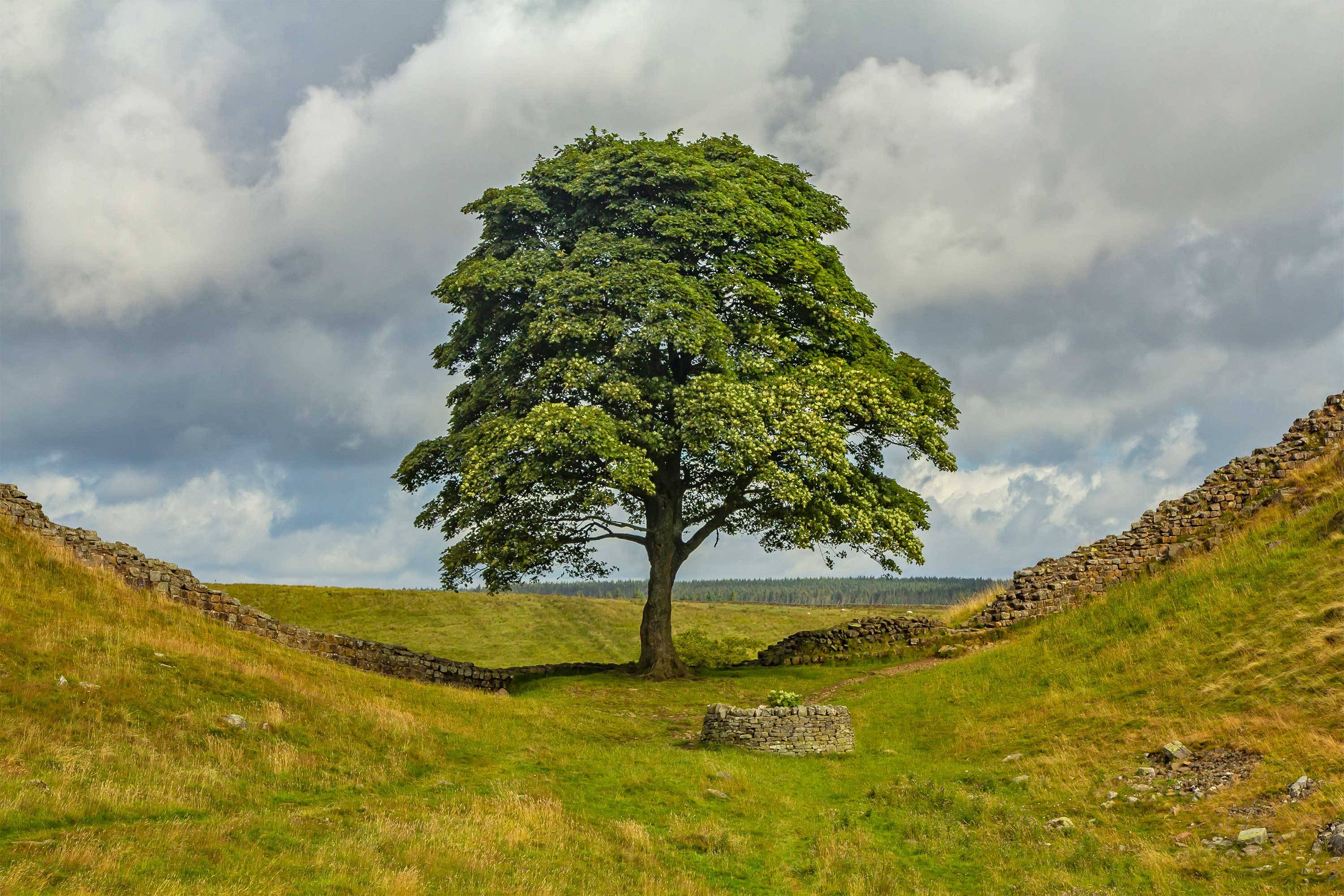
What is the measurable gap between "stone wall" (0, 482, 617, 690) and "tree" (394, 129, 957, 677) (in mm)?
3457

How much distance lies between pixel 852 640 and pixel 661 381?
598 inches

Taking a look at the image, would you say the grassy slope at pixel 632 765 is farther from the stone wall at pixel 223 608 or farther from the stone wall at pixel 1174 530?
the stone wall at pixel 1174 530

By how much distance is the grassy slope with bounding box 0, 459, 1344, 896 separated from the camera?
13.1 metres

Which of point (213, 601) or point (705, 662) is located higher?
point (213, 601)

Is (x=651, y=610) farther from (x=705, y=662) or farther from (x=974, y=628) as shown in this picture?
(x=974, y=628)

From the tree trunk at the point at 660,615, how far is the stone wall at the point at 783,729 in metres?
11.8

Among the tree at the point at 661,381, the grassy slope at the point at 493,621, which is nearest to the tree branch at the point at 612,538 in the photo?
the tree at the point at 661,381

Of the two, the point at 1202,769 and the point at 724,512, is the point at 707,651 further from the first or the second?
the point at 1202,769

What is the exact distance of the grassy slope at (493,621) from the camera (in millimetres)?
55719

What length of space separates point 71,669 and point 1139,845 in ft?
67.5

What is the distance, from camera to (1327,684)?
1883cm

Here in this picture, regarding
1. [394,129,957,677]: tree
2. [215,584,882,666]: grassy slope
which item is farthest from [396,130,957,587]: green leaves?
[215,584,882,666]: grassy slope

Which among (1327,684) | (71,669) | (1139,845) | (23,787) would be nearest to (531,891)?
(23,787)

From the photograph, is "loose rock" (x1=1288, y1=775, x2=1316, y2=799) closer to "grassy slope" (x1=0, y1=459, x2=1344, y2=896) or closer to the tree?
"grassy slope" (x1=0, y1=459, x2=1344, y2=896)
